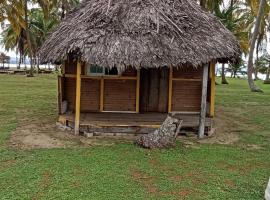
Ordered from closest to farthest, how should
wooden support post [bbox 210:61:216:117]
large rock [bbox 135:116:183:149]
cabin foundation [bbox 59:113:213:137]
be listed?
large rock [bbox 135:116:183:149] < cabin foundation [bbox 59:113:213:137] < wooden support post [bbox 210:61:216:117]

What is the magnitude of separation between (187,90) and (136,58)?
145 inches

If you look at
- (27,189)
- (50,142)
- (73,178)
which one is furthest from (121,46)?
(27,189)

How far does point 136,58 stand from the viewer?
896 cm

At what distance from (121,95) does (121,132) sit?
7.13 ft

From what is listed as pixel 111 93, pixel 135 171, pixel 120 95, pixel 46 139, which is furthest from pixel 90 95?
pixel 135 171

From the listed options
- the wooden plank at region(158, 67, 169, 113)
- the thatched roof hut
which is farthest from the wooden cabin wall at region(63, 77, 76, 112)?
the wooden plank at region(158, 67, 169, 113)

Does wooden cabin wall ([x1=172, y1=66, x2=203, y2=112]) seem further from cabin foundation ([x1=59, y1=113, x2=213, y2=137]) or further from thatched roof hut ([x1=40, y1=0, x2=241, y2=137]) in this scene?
cabin foundation ([x1=59, y1=113, x2=213, y2=137])

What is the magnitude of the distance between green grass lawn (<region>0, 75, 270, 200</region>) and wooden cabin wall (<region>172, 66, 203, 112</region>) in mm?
2659

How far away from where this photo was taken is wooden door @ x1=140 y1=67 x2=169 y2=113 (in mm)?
12086

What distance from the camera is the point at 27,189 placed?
5645mm

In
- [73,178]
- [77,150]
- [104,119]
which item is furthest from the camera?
[104,119]

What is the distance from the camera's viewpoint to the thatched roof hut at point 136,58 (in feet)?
29.8

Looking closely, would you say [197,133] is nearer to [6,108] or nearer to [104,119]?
[104,119]

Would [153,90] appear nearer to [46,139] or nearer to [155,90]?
[155,90]
